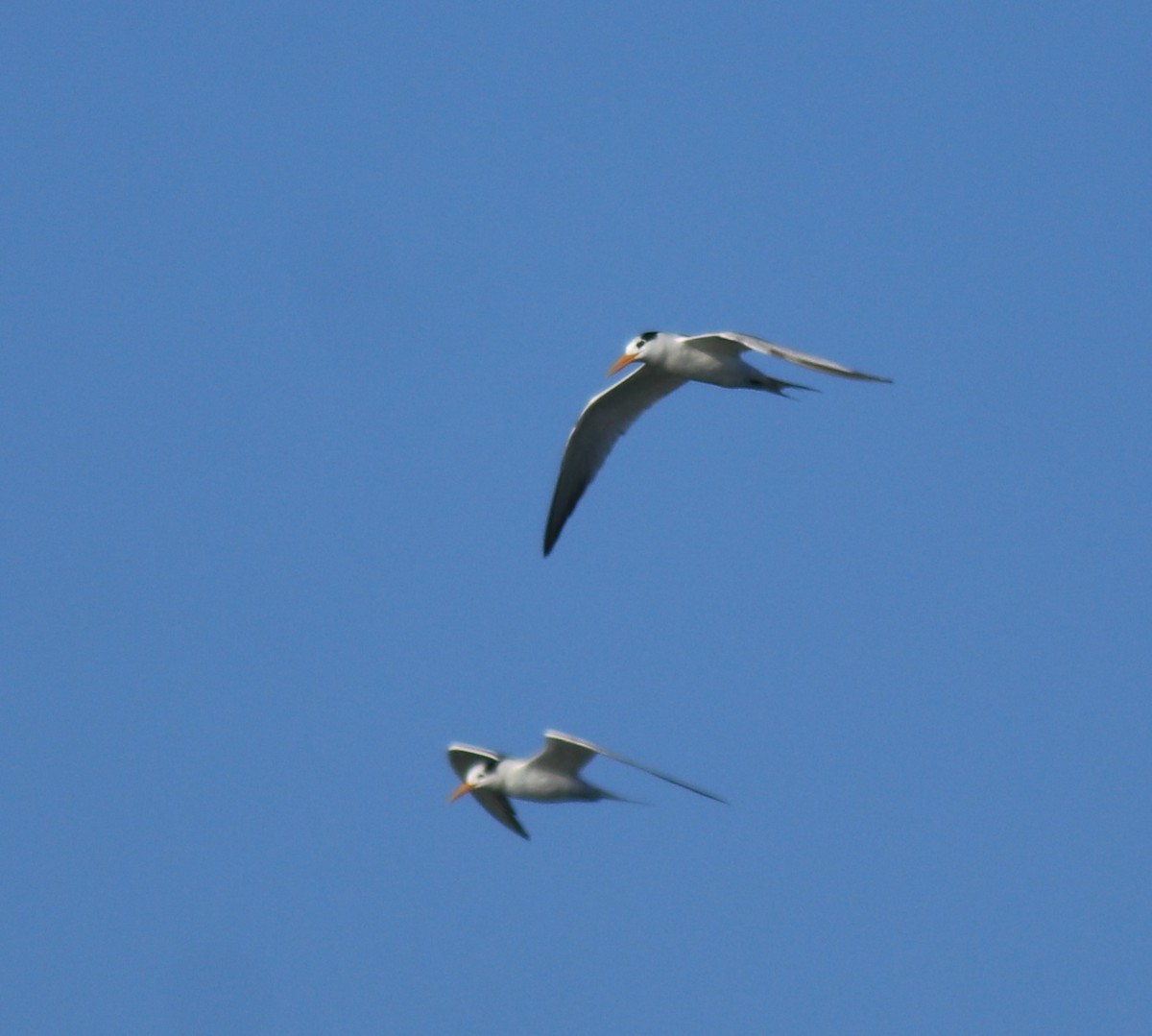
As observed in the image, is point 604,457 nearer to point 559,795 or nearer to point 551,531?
point 551,531

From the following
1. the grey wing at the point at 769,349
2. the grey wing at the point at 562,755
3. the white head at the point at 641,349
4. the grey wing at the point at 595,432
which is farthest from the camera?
the grey wing at the point at 595,432

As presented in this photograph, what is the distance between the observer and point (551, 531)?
82.4 feet

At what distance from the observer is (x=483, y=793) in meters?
23.8

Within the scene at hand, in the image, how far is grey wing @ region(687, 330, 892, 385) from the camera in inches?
717

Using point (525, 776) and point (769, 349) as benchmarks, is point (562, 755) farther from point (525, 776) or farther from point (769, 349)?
point (769, 349)

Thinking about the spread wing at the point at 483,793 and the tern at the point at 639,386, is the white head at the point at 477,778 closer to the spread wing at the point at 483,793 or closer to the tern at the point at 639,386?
the spread wing at the point at 483,793

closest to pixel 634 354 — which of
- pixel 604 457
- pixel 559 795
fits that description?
pixel 604 457

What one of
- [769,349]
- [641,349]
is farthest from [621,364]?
[769,349]

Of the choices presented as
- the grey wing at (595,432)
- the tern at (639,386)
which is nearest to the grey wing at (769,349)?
the tern at (639,386)

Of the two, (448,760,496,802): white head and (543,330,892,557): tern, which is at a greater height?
(543,330,892,557): tern

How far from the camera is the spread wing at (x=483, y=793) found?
934 inches

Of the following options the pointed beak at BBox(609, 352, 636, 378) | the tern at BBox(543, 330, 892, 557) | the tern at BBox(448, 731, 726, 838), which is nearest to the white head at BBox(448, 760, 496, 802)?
the tern at BBox(448, 731, 726, 838)

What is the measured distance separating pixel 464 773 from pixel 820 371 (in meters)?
7.86

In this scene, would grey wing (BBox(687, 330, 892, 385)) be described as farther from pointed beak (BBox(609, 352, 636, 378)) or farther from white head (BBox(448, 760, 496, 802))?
white head (BBox(448, 760, 496, 802))
